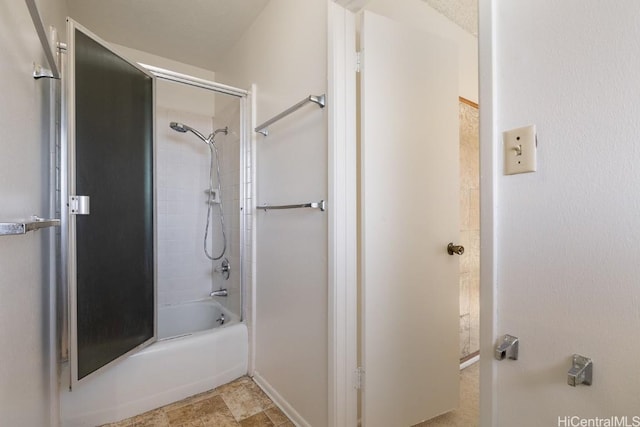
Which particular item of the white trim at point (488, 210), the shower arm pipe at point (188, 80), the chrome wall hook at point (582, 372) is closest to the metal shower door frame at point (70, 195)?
the shower arm pipe at point (188, 80)

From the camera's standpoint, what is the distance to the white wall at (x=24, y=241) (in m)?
0.79

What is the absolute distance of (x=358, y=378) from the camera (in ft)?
4.46

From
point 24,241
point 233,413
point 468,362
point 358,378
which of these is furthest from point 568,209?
point 468,362

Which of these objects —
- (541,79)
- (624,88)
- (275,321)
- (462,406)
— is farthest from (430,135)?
(462,406)

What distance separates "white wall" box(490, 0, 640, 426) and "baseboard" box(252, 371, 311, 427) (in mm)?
1174

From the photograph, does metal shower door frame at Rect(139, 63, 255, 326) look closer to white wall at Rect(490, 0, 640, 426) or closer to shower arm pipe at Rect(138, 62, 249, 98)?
shower arm pipe at Rect(138, 62, 249, 98)

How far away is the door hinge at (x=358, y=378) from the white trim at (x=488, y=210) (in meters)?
0.67

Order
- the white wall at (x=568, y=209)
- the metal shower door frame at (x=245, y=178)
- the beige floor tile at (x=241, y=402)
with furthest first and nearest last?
the metal shower door frame at (x=245, y=178) < the beige floor tile at (x=241, y=402) < the white wall at (x=568, y=209)

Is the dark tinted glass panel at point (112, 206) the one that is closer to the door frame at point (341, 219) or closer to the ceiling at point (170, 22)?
the ceiling at point (170, 22)

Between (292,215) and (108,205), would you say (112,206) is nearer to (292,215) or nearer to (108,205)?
(108,205)

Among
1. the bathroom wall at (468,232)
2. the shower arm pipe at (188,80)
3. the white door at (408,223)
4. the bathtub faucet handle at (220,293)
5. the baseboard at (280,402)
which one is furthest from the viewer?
the bathtub faucet handle at (220,293)

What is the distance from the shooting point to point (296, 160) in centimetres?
164

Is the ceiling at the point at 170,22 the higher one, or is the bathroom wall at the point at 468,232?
the ceiling at the point at 170,22

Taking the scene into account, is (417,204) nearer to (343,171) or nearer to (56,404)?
(343,171)
